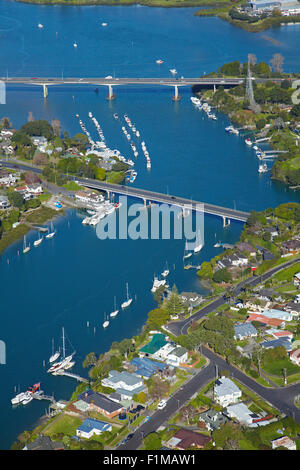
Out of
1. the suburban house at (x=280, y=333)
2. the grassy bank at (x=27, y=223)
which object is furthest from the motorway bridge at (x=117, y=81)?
the suburban house at (x=280, y=333)

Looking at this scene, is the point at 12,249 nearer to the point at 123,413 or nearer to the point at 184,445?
the point at 123,413

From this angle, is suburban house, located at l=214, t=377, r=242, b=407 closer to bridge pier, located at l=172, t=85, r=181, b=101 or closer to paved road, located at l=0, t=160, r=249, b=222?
paved road, located at l=0, t=160, r=249, b=222

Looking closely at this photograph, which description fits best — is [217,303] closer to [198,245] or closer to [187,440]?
[198,245]

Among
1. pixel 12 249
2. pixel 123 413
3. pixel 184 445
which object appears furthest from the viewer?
pixel 12 249

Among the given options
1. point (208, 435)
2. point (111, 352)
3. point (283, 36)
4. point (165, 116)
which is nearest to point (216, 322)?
point (111, 352)

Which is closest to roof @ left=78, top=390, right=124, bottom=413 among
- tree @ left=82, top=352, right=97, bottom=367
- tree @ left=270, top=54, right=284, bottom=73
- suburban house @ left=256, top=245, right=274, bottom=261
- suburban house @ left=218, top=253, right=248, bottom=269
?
tree @ left=82, top=352, right=97, bottom=367

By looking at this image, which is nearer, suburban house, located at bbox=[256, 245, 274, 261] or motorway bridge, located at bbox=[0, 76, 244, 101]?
suburban house, located at bbox=[256, 245, 274, 261]

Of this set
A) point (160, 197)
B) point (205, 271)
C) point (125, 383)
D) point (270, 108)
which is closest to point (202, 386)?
point (125, 383)
